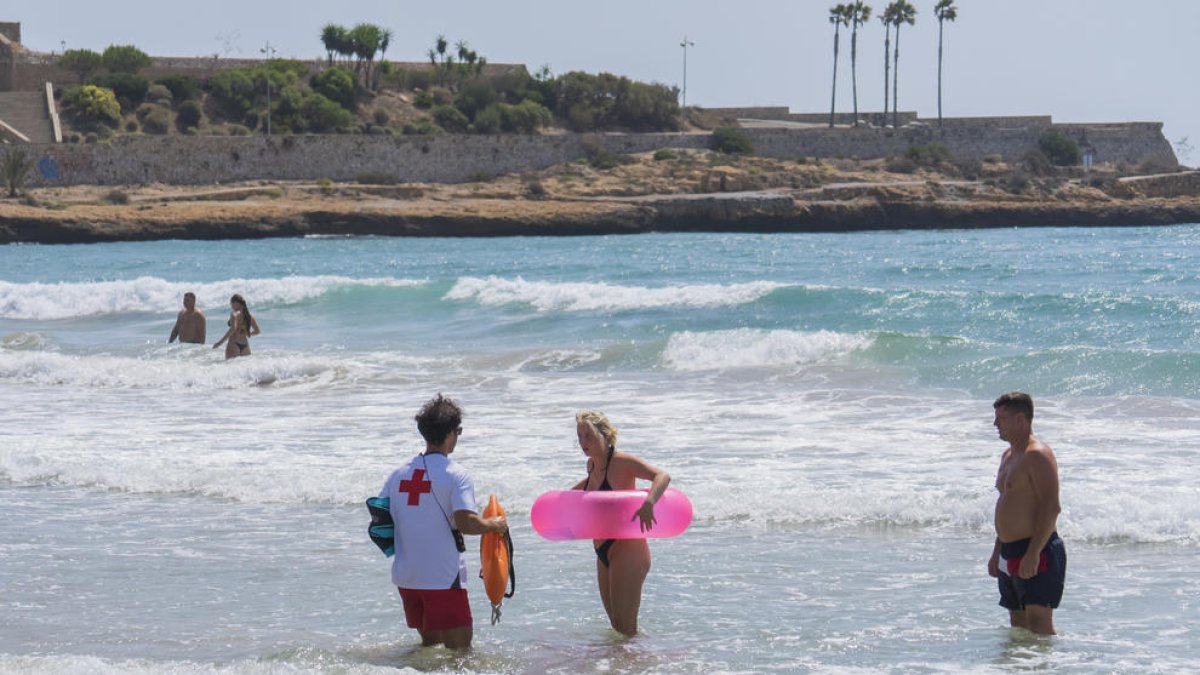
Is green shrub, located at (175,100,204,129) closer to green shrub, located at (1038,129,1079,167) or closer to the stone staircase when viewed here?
the stone staircase

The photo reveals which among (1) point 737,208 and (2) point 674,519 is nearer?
(2) point 674,519

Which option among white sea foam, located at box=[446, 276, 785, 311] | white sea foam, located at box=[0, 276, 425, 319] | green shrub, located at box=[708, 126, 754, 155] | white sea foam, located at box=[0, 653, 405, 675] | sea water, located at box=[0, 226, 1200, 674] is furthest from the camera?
green shrub, located at box=[708, 126, 754, 155]

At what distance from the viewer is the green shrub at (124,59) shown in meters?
80.9

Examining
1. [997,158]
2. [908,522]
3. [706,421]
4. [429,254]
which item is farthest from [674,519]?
[997,158]

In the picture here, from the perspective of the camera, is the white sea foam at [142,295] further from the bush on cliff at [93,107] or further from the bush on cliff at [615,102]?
the bush on cliff at [615,102]

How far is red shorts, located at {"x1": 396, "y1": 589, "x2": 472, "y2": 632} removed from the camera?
619 centimetres

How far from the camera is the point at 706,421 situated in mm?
13352

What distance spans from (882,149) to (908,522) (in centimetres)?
6809

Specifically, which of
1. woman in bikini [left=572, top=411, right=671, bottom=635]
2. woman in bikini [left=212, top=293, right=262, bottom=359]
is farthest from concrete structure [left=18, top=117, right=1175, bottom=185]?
woman in bikini [left=572, top=411, right=671, bottom=635]

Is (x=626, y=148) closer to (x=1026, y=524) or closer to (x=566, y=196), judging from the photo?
(x=566, y=196)

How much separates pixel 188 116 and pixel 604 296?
52521 mm

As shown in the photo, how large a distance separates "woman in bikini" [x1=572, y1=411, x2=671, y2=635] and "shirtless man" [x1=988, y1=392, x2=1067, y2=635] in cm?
135

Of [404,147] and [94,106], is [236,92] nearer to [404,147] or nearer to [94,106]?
[94,106]

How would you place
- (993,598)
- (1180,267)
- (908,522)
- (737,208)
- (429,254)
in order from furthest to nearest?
1. (737,208)
2. (429,254)
3. (1180,267)
4. (908,522)
5. (993,598)
